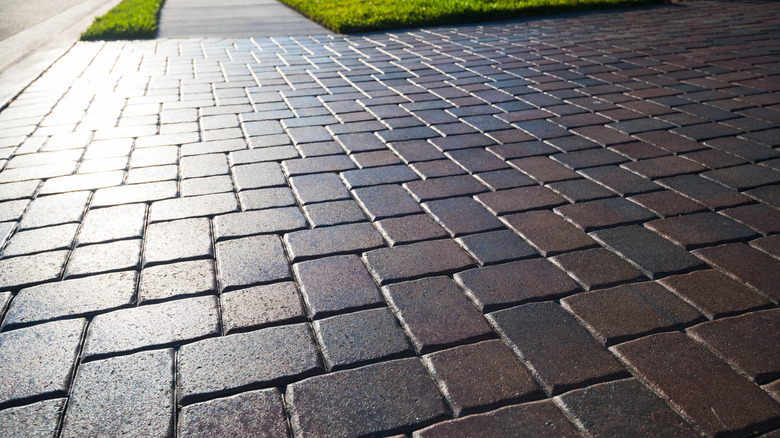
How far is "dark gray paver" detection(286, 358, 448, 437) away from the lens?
1.68 meters

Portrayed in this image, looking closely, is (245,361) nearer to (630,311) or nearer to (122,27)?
(630,311)

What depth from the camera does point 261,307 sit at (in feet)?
7.29

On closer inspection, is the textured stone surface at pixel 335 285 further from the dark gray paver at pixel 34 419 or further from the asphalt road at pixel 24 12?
the asphalt road at pixel 24 12

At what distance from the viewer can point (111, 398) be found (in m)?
1.79

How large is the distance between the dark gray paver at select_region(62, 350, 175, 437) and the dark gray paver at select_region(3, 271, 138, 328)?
0.35m

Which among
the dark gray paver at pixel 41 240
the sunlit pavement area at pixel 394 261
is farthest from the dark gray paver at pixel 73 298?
the dark gray paver at pixel 41 240

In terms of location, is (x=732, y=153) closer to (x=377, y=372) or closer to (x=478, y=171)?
(x=478, y=171)

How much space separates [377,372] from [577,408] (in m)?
0.63

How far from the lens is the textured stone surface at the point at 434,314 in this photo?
79.9 inches

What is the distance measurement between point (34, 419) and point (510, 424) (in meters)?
1.42

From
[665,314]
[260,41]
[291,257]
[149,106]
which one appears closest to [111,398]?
[291,257]

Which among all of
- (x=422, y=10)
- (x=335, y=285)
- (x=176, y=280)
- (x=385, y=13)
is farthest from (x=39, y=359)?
(x=422, y=10)

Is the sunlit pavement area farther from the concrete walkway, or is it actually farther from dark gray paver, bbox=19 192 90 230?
the concrete walkway

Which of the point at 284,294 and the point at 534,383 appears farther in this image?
the point at 284,294
